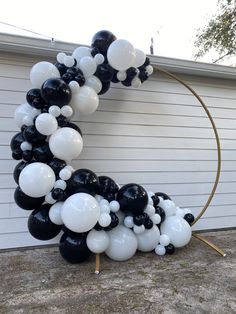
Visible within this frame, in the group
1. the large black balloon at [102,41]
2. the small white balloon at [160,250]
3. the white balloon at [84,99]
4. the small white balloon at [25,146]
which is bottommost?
the small white balloon at [160,250]

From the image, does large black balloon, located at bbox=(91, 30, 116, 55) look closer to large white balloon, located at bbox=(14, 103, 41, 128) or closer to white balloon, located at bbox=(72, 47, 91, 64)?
white balloon, located at bbox=(72, 47, 91, 64)

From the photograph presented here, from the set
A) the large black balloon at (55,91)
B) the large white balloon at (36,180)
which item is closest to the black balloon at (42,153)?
the large white balloon at (36,180)

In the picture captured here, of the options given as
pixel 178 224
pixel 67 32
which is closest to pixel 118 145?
pixel 178 224

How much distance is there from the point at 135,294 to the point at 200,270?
0.78m

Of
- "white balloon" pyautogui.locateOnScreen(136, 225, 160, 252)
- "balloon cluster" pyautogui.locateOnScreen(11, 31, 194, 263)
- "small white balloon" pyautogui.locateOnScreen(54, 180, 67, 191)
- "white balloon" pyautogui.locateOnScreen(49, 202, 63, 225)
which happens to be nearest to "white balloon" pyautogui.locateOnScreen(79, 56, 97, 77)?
"balloon cluster" pyautogui.locateOnScreen(11, 31, 194, 263)

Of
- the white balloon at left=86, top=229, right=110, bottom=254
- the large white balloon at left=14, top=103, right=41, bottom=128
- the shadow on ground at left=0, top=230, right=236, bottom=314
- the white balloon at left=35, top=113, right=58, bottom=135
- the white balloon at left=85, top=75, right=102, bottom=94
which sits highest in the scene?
the white balloon at left=85, top=75, right=102, bottom=94

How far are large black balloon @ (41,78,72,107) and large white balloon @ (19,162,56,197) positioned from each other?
0.59 metres

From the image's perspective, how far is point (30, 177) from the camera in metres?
2.46

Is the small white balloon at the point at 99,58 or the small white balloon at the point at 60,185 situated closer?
the small white balloon at the point at 60,185

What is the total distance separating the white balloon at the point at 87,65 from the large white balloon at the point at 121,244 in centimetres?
154

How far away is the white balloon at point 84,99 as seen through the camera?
109 inches

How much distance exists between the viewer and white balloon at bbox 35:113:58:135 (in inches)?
100

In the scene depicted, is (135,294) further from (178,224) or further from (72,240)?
(178,224)

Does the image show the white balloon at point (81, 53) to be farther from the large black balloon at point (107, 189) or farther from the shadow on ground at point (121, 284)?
the shadow on ground at point (121, 284)
